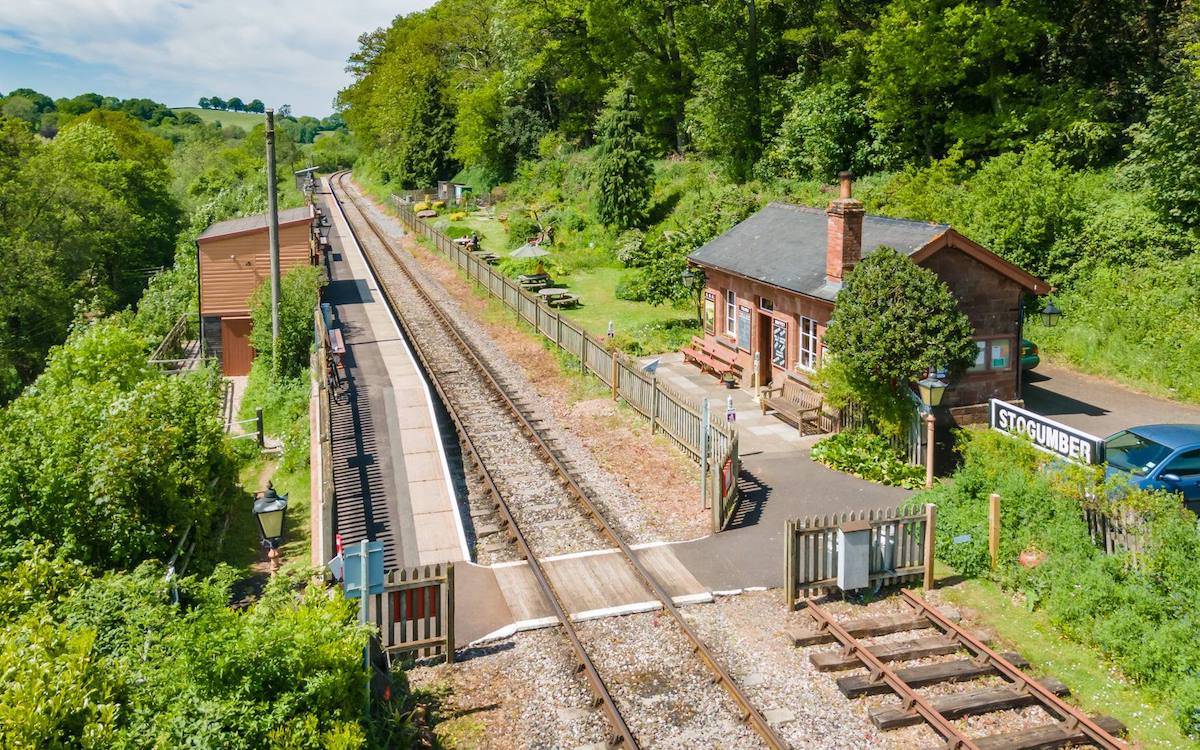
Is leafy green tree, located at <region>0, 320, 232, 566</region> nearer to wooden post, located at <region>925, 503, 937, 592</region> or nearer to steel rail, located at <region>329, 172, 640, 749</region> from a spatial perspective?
steel rail, located at <region>329, 172, 640, 749</region>

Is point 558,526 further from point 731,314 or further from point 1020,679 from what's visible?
point 731,314

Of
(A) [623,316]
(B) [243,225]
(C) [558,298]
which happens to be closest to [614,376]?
(A) [623,316]

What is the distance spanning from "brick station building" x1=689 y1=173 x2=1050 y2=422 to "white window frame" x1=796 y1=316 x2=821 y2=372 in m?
0.02

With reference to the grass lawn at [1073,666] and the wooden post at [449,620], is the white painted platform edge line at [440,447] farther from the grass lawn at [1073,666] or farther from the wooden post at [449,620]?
the grass lawn at [1073,666]

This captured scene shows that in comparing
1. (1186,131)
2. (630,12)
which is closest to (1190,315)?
(1186,131)

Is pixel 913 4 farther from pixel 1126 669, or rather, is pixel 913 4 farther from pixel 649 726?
pixel 649 726

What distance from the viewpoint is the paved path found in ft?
72.4

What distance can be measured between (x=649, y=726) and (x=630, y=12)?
49493 millimetres

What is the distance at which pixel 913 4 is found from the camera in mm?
34812

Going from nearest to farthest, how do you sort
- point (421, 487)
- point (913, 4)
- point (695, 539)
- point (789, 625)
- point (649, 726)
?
point (649, 726), point (789, 625), point (695, 539), point (421, 487), point (913, 4)

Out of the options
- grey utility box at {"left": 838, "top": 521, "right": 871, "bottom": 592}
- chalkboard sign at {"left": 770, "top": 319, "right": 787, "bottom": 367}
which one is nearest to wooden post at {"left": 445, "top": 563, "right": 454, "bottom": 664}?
grey utility box at {"left": 838, "top": 521, "right": 871, "bottom": 592}

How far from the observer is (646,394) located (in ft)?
74.1

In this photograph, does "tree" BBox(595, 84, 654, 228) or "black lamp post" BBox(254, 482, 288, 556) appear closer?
"black lamp post" BBox(254, 482, 288, 556)

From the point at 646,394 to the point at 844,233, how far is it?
5.75 m
